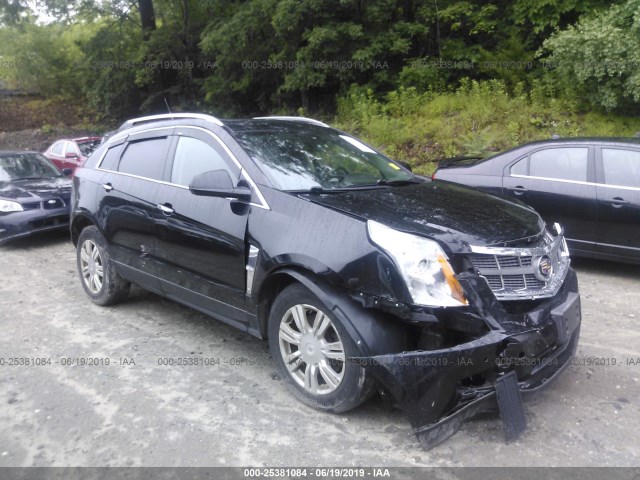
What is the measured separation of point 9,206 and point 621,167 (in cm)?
814

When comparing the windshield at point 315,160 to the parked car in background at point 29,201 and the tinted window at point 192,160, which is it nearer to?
the tinted window at point 192,160

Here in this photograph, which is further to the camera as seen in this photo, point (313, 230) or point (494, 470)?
point (313, 230)

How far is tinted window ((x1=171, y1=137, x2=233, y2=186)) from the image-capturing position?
4.59m

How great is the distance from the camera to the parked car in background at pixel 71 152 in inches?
546

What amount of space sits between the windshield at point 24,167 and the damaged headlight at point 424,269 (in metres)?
8.38

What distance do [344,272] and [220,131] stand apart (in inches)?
68.9

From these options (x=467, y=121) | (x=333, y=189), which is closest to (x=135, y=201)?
(x=333, y=189)

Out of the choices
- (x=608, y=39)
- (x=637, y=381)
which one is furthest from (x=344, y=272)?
(x=608, y=39)

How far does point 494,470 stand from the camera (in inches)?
124

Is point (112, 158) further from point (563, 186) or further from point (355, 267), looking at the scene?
point (563, 186)

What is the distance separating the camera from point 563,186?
681cm

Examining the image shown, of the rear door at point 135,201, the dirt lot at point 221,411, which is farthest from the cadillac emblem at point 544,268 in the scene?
the rear door at point 135,201

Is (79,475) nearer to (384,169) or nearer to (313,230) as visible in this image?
(313,230)

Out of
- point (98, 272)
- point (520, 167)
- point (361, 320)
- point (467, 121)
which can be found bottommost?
point (98, 272)
